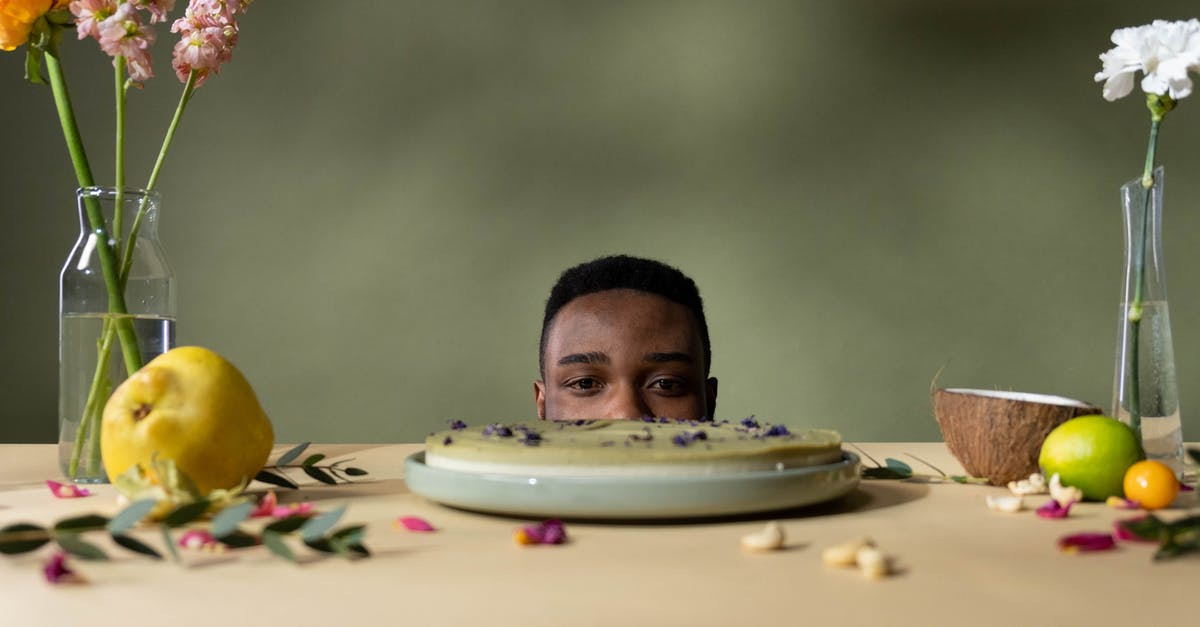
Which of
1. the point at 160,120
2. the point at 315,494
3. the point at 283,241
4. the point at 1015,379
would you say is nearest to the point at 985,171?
the point at 1015,379

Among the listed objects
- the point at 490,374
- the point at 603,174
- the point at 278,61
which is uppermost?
the point at 278,61

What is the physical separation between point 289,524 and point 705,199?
2.50 m

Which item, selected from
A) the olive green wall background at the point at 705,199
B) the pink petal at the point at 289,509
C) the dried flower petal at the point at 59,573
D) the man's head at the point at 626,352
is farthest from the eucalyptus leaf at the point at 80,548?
the olive green wall background at the point at 705,199

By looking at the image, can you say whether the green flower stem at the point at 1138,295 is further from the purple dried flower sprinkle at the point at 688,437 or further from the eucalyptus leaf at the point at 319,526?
the eucalyptus leaf at the point at 319,526

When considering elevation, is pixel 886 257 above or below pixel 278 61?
below

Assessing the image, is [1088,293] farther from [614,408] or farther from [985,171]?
[614,408]

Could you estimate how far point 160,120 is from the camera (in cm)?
288

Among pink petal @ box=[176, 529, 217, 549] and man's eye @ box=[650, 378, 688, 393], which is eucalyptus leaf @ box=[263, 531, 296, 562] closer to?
pink petal @ box=[176, 529, 217, 549]

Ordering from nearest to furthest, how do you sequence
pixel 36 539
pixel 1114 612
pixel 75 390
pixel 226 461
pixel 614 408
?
1. pixel 1114 612
2. pixel 36 539
3. pixel 226 461
4. pixel 75 390
5. pixel 614 408

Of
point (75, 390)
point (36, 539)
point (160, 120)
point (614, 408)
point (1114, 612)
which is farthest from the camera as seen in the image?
point (160, 120)

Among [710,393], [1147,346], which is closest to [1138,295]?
[1147,346]

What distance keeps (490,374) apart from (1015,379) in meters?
1.44

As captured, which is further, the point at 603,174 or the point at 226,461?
the point at 603,174

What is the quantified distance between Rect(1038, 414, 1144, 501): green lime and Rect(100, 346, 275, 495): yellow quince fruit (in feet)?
1.70
